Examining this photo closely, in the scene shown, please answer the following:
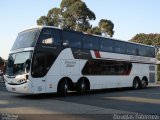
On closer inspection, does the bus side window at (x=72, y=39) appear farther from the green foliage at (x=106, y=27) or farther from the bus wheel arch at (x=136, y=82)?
the green foliage at (x=106, y=27)

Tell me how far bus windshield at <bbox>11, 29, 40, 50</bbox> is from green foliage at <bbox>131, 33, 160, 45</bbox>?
61.4 meters

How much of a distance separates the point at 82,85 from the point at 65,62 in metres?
2.05

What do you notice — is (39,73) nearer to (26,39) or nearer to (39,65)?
(39,65)

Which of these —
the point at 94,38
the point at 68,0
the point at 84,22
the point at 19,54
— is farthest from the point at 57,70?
the point at 68,0

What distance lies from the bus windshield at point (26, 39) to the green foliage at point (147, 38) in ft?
201

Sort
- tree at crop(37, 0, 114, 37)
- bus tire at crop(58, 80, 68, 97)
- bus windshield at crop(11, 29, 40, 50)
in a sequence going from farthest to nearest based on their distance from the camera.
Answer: tree at crop(37, 0, 114, 37) < bus tire at crop(58, 80, 68, 97) < bus windshield at crop(11, 29, 40, 50)

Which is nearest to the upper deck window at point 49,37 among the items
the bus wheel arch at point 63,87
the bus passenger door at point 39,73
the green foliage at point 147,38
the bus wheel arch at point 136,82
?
the bus passenger door at point 39,73

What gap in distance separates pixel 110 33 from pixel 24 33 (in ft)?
116

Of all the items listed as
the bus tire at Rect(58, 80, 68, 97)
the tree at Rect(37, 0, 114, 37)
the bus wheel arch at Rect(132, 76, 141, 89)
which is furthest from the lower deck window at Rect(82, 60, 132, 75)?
the tree at Rect(37, 0, 114, 37)

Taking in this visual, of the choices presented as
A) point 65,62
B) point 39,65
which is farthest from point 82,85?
point 39,65

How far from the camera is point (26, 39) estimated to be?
60.0 feet

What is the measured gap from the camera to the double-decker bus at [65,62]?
1742 centimetres

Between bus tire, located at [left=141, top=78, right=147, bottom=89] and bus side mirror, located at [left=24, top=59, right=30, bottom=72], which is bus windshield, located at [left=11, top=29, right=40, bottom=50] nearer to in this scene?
bus side mirror, located at [left=24, top=59, right=30, bottom=72]

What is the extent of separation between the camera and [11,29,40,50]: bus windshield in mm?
17703
